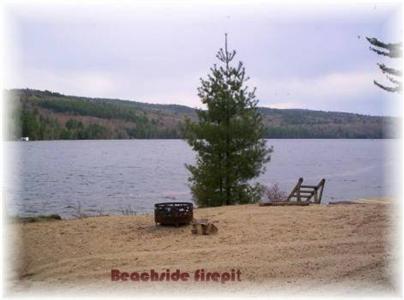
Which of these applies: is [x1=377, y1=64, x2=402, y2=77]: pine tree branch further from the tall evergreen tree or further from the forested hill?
the forested hill

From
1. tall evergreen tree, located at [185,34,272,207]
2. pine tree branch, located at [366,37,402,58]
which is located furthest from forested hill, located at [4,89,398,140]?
pine tree branch, located at [366,37,402,58]

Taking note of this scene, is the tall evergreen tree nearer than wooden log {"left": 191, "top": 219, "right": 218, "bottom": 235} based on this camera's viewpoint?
No

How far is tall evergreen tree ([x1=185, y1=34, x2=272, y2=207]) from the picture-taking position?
60.7 feet

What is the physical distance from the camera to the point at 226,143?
735 inches

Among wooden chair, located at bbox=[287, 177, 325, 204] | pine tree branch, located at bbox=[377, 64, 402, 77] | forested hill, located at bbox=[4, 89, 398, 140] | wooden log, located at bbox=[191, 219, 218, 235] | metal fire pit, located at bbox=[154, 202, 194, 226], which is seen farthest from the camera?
forested hill, located at bbox=[4, 89, 398, 140]

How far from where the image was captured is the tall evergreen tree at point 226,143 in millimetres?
18500

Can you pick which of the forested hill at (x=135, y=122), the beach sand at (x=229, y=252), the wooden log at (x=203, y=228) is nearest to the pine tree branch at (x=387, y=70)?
the beach sand at (x=229, y=252)

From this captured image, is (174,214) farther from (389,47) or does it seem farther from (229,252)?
(389,47)

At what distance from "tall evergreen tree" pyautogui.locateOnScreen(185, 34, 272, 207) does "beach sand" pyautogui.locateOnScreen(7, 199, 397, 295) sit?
6.08 meters

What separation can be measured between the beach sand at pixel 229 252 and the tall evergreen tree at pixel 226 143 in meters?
6.08

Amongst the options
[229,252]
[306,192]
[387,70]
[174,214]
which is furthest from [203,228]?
[306,192]

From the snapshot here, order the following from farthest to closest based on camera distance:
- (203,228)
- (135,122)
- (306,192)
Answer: (135,122) < (306,192) < (203,228)

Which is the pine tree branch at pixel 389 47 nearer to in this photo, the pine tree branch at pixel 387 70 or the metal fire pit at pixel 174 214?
the pine tree branch at pixel 387 70

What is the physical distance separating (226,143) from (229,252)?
1033 centimetres
